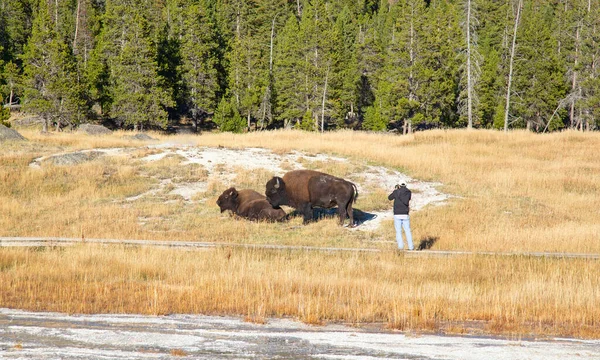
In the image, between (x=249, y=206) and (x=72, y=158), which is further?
(x=72, y=158)

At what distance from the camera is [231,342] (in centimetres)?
742

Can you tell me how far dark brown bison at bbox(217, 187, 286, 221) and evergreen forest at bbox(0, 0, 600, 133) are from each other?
111 ft

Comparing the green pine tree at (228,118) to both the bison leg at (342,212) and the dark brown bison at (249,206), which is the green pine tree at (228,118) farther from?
the bison leg at (342,212)

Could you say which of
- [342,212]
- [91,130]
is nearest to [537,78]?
[91,130]

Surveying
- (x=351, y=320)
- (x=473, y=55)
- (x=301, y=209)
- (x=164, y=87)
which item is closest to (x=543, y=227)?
(x=301, y=209)

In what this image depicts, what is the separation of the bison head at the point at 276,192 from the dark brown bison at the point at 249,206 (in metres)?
0.67

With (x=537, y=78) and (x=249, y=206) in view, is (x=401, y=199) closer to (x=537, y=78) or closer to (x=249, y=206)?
(x=249, y=206)

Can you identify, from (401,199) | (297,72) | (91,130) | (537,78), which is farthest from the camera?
(537,78)

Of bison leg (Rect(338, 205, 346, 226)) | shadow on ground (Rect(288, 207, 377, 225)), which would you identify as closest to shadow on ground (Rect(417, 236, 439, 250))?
bison leg (Rect(338, 205, 346, 226))

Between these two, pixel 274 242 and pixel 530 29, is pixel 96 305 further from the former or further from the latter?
pixel 530 29

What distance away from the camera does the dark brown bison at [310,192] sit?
18078 mm

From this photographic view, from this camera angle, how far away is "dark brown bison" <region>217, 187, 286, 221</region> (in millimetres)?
19500

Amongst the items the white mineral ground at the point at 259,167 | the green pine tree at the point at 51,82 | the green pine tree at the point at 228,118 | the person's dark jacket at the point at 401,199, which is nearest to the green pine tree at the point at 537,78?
the green pine tree at the point at 228,118

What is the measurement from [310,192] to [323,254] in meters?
4.16
